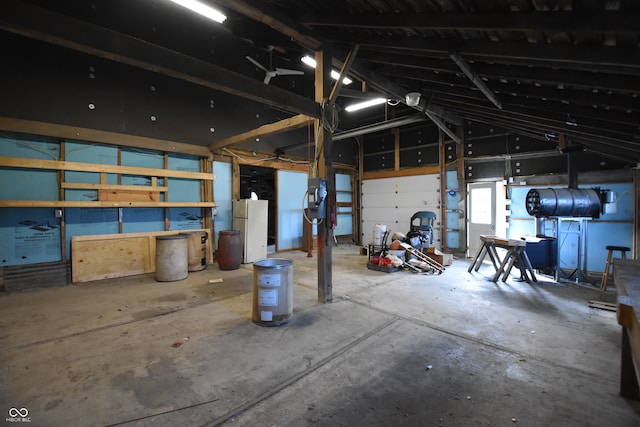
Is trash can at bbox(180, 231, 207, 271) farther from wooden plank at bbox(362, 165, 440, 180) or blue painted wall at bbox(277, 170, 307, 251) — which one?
wooden plank at bbox(362, 165, 440, 180)

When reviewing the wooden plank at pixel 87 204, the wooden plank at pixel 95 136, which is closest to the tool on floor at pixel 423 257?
the wooden plank at pixel 87 204

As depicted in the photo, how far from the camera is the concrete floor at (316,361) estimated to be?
172 cm

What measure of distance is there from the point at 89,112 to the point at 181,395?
515 centimetres

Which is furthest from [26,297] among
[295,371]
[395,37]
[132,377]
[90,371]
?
[395,37]

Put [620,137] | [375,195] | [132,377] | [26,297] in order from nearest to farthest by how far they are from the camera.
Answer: [132,377] → [620,137] → [26,297] → [375,195]

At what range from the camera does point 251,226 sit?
20.4ft

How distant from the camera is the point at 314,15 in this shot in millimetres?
3375

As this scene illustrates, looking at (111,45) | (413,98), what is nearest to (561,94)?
(413,98)

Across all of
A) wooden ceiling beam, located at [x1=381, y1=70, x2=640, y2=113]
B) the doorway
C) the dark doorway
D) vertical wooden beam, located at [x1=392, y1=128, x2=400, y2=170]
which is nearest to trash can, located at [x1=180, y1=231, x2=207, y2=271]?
the dark doorway

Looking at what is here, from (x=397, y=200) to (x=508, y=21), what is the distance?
21.6 ft

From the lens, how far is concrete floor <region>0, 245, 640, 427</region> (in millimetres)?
1725

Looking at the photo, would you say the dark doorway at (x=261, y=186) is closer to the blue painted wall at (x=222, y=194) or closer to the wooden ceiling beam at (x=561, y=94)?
the blue painted wall at (x=222, y=194)

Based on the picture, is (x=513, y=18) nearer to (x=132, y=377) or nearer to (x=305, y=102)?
(x=305, y=102)

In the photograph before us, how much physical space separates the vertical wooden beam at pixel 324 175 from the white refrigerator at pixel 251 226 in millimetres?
2862
